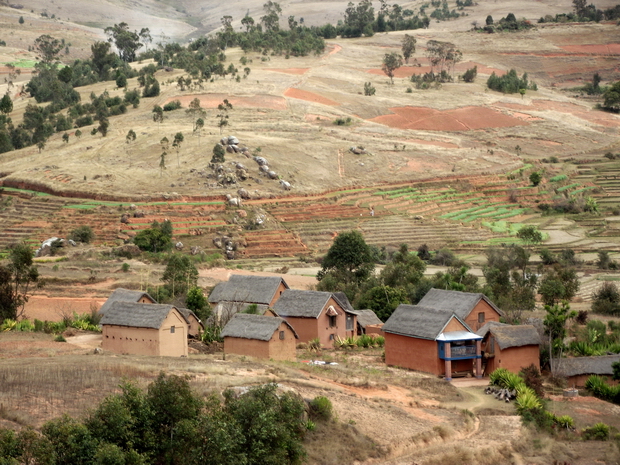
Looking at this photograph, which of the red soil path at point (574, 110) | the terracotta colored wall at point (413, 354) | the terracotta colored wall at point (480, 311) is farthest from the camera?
the red soil path at point (574, 110)

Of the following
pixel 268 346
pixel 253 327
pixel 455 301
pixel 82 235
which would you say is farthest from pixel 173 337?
pixel 82 235

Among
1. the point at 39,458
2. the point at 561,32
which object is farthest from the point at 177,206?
the point at 561,32

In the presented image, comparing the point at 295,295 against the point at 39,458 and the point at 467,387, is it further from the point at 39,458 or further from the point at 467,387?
the point at 39,458

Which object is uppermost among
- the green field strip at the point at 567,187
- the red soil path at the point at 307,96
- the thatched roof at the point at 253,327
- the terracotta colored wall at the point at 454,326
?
the red soil path at the point at 307,96

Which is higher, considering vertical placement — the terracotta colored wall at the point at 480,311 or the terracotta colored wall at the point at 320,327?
the terracotta colored wall at the point at 480,311

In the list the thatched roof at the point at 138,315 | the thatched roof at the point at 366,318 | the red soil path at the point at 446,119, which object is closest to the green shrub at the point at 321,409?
the thatched roof at the point at 138,315

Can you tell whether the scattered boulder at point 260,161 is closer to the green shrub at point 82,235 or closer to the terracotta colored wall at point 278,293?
the green shrub at point 82,235

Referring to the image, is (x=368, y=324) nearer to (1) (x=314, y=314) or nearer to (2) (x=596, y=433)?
(1) (x=314, y=314)
